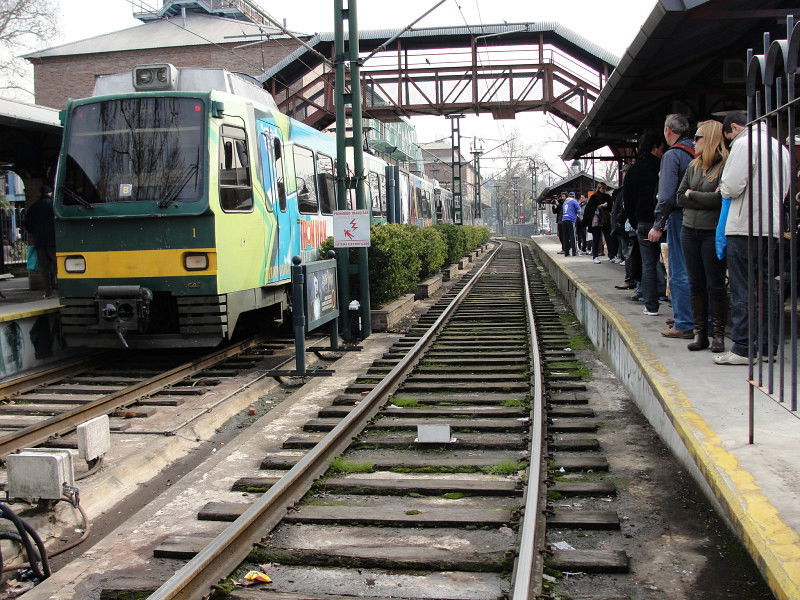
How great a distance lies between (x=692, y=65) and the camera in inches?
447

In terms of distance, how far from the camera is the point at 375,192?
65.8 feet

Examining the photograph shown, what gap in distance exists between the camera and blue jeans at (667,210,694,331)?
26.9ft

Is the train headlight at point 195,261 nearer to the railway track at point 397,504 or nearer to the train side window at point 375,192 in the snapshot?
the railway track at point 397,504

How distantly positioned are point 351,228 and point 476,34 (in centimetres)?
1826

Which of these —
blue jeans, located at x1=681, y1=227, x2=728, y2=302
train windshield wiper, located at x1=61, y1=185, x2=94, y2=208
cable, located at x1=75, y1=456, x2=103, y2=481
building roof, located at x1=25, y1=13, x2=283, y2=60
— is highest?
building roof, located at x1=25, y1=13, x2=283, y2=60

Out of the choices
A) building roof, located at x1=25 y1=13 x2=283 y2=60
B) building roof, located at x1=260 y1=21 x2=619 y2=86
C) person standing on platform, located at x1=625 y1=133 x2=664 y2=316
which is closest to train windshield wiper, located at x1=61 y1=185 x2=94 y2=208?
person standing on platform, located at x1=625 y1=133 x2=664 y2=316

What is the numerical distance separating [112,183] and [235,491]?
5405mm

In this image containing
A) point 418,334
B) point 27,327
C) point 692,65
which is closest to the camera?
point 27,327

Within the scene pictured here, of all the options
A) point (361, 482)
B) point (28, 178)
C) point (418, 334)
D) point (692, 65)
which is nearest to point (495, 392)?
point (361, 482)

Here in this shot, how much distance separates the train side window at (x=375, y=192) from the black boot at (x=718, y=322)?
12543 millimetres

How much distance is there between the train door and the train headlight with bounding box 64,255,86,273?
2252 millimetres

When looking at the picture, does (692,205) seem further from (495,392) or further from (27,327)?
(27,327)

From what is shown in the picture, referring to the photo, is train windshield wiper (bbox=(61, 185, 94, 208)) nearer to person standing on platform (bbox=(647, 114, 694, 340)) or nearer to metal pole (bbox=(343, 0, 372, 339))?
metal pole (bbox=(343, 0, 372, 339))

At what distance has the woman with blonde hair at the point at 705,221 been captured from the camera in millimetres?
7133
